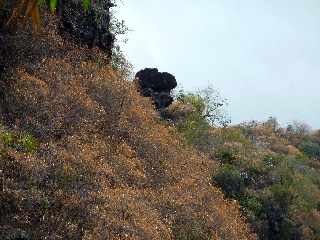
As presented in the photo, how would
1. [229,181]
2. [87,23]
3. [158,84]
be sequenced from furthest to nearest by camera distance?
[158,84]
[229,181]
[87,23]

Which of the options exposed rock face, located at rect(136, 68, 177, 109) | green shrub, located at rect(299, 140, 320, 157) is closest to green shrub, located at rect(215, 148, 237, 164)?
exposed rock face, located at rect(136, 68, 177, 109)

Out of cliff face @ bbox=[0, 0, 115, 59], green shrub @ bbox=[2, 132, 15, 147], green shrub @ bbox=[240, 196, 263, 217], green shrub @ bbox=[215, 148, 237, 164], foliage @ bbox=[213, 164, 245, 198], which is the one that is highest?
cliff face @ bbox=[0, 0, 115, 59]

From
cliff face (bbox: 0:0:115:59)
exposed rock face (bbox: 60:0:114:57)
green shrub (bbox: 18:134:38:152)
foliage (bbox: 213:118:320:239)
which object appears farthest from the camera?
foliage (bbox: 213:118:320:239)

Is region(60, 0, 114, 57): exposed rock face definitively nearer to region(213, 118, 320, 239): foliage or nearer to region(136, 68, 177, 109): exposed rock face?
region(136, 68, 177, 109): exposed rock face

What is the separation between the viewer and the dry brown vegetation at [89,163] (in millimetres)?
13719

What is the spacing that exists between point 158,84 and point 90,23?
1029 centimetres

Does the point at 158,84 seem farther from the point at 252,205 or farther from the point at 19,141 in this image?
the point at 19,141

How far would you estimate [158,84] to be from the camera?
34688mm

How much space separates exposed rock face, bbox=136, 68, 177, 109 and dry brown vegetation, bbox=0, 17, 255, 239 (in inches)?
296

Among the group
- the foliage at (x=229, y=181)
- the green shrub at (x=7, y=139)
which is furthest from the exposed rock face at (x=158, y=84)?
the green shrub at (x=7, y=139)

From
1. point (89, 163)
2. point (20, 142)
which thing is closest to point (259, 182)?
point (89, 163)

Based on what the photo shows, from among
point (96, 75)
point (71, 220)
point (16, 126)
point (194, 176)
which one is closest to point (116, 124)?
point (96, 75)

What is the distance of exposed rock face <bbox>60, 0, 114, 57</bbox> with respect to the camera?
78.2 feet

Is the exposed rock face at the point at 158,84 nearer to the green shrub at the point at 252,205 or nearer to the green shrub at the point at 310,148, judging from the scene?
the green shrub at the point at 252,205
